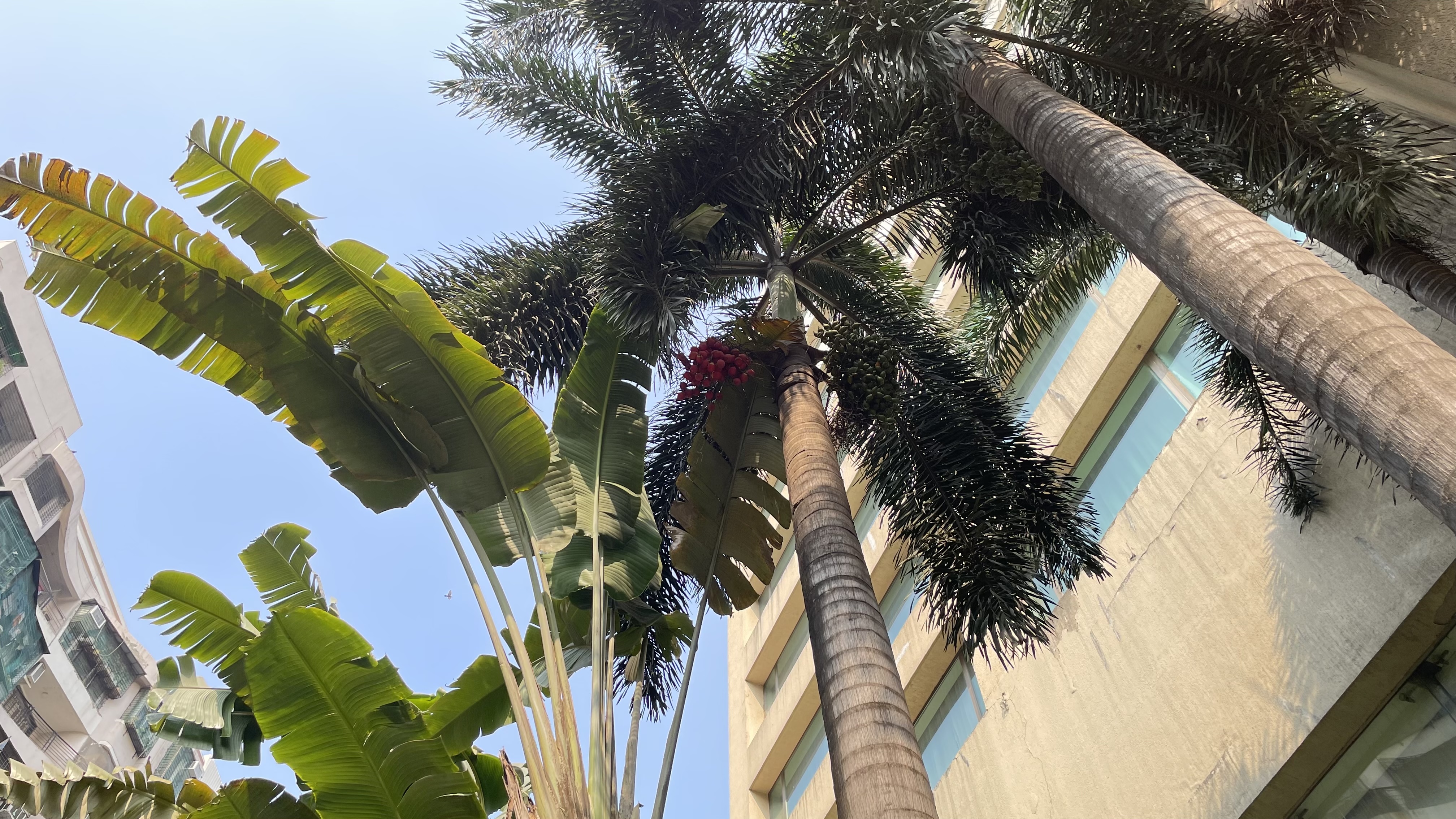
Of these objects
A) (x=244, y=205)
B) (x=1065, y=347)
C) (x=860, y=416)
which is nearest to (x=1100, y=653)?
(x=860, y=416)

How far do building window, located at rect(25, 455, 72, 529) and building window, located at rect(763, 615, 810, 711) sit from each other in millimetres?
21908

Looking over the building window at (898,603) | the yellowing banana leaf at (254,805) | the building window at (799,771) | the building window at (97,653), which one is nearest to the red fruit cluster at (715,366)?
the yellowing banana leaf at (254,805)

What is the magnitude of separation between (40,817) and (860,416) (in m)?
6.49

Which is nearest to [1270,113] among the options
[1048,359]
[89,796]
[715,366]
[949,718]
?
[715,366]

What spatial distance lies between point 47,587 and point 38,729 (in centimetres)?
416

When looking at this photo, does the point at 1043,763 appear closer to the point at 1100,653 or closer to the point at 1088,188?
the point at 1100,653

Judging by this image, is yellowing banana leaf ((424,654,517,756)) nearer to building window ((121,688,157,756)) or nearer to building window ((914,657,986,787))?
building window ((914,657,986,787))

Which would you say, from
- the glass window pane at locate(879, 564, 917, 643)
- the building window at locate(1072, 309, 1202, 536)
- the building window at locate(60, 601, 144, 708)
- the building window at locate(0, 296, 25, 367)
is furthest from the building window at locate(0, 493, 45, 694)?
the building window at locate(1072, 309, 1202, 536)

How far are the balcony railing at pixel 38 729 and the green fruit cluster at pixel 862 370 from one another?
27.0 meters

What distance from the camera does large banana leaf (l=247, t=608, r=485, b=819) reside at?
4605 millimetres

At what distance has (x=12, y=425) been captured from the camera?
968 inches

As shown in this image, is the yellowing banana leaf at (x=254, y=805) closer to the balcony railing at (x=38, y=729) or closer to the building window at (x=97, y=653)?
the balcony railing at (x=38, y=729)

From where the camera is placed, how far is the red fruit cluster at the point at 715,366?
6.65 meters

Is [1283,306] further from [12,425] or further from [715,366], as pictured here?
[12,425]
